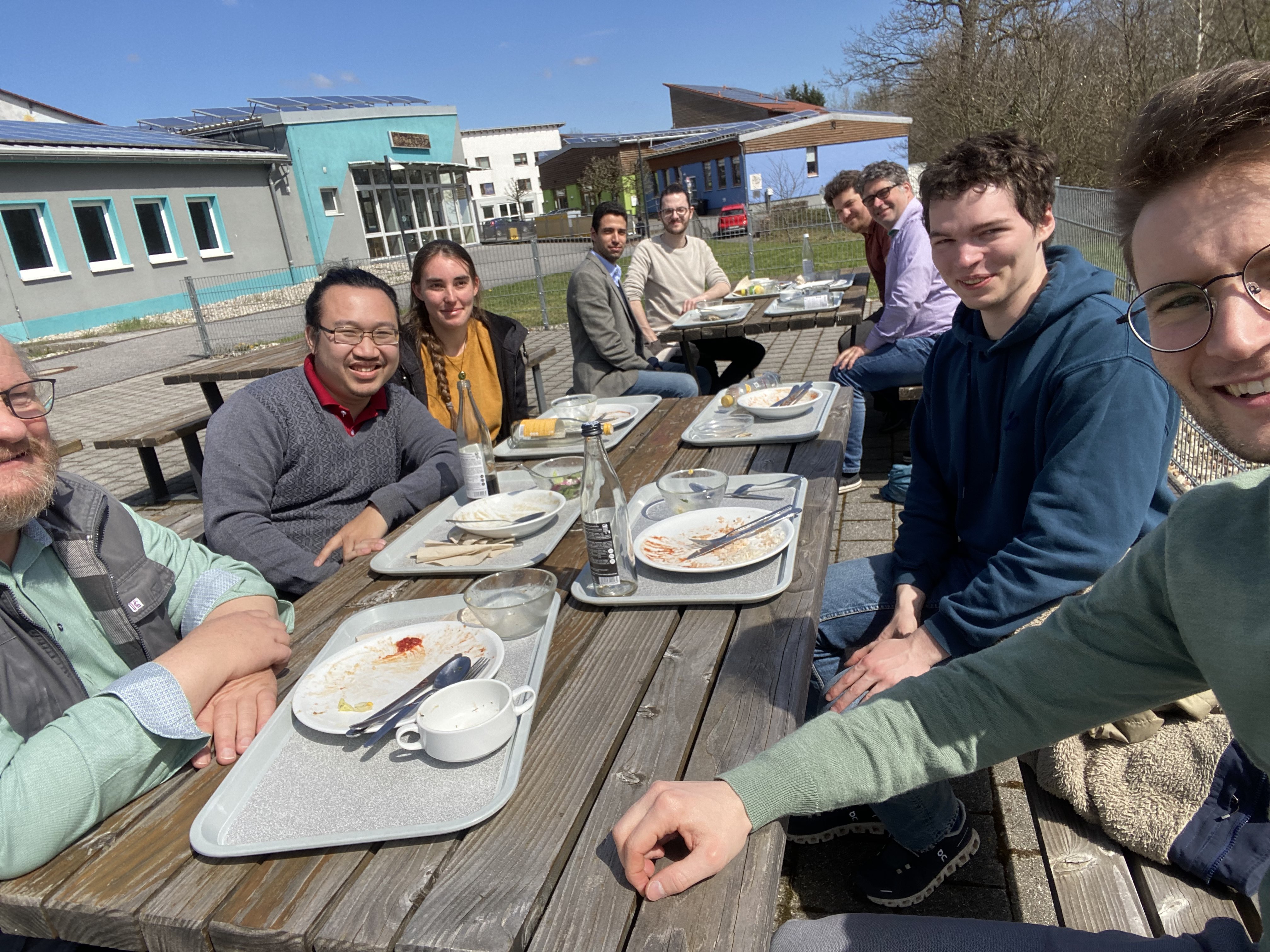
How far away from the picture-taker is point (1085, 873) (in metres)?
1.55

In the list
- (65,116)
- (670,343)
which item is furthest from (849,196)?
(65,116)

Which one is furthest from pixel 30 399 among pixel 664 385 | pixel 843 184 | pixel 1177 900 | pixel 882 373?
pixel 843 184

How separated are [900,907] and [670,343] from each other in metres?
5.47

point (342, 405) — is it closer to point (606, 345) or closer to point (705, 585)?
point (705, 585)

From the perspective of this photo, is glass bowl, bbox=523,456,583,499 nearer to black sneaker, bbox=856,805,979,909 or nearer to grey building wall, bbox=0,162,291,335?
black sneaker, bbox=856,805,979,909

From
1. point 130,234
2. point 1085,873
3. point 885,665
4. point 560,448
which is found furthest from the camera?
point 130,234

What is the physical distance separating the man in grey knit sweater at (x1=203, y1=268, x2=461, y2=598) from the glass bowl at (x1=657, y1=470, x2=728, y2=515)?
912 mm

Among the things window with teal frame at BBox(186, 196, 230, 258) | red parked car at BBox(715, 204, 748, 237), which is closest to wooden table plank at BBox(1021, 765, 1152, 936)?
red parked car at BBox(715, 204, 748, 237)

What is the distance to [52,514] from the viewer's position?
1.68 meters

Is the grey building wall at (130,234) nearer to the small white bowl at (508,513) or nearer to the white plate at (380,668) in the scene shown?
the small white bowl at (508,513)

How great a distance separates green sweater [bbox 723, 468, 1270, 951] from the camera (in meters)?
1.07

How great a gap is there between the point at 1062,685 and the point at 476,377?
342cm

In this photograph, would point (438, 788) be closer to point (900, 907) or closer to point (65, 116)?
point (900, 907)

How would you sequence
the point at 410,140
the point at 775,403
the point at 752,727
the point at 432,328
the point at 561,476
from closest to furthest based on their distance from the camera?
the point at 752,727
the point at 561,476
the point at 775,403
the point at 432,328
the point at 410,140
